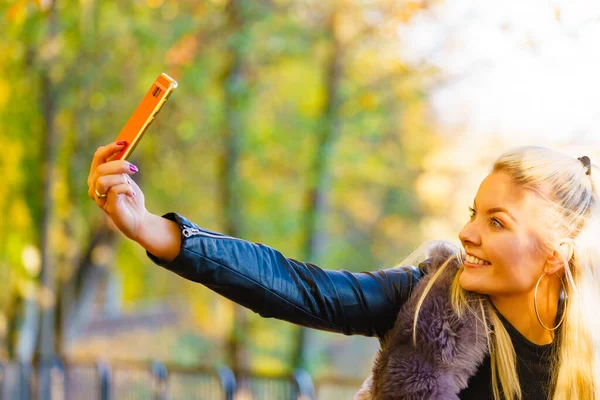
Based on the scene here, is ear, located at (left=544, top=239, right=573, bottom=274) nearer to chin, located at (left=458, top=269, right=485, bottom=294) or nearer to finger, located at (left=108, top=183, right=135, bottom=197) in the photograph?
chin, located at (left=458, top=269, right=485, bottom=294)

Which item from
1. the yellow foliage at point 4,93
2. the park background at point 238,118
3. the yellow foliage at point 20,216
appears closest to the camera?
the park background at point 238,118

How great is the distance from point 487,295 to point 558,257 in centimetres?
25

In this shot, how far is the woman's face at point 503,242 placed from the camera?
8.72 feet

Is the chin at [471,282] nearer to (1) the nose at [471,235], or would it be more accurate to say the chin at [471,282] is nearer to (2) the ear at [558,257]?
(1) the nose at [471,235]

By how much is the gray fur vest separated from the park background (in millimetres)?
4113

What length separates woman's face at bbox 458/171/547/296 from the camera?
2.66 m

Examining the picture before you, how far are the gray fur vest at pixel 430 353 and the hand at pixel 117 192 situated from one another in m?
0.84

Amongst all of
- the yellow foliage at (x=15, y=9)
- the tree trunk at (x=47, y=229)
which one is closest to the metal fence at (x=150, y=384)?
the tree trunk at (x=47, y=229)

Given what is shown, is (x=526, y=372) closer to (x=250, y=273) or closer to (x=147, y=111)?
(x=250, y=273)

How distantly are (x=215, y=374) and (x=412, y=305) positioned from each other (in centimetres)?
677

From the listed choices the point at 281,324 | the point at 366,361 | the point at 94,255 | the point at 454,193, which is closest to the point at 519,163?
the point at 454,193

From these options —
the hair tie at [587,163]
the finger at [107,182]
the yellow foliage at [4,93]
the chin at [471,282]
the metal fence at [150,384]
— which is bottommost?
the chin at [471,282]

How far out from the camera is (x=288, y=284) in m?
2.55

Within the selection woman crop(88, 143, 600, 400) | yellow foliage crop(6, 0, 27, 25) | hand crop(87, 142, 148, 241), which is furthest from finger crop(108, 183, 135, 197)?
yellow foliage crop(6, 0, 27, 25)
